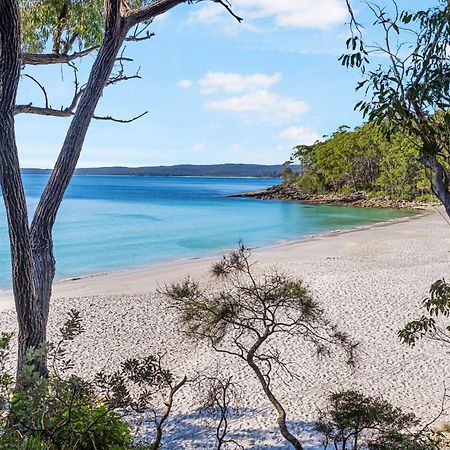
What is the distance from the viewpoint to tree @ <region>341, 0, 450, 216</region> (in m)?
2.43

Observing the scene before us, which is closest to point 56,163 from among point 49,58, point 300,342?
point 49,58

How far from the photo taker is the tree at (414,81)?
243 centimetres

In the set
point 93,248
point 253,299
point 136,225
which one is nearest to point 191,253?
point 93,248

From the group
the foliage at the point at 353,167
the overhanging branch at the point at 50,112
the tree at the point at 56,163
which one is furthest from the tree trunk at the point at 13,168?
the foliage at the point at 353,167

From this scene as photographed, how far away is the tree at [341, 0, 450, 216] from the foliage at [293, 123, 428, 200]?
35017 millimetres

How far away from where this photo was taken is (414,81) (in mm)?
2529

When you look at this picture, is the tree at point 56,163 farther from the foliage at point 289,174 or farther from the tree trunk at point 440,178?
the foliage at point 289,174

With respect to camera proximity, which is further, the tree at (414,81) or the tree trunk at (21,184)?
the tree trunk at (21,184)

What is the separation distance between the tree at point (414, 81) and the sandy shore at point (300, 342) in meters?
3.35

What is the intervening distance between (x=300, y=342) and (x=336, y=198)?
38.4 metres

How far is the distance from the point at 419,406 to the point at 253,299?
2.74 metres

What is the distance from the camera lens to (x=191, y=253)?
19.8 metres

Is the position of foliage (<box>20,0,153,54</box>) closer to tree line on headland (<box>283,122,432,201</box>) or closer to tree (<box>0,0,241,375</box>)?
tree (<box>0,0,241,375</box>)

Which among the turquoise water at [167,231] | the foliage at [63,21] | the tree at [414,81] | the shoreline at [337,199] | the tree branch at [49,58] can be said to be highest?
the foliage at [63,21]
